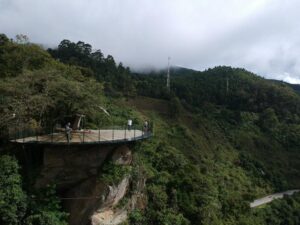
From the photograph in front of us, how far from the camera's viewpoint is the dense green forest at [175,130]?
2016 centimetres

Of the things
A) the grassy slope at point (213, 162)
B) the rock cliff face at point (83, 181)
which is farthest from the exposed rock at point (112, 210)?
the grassy slope at point (213, 162)

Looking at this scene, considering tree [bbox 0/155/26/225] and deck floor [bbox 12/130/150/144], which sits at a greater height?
deck floor [bbox 12/130/150/144]

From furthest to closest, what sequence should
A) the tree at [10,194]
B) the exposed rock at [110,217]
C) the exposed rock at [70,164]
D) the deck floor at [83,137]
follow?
the exposed rock at [110,217] < the exposed rock at [70,164] < the deck floor at [83,137] < the tree at [10,194]

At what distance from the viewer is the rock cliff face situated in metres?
19.4

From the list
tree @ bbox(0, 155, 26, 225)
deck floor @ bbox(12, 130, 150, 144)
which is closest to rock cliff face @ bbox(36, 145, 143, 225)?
deck floor @ bbox(12, 130, 150, 144)

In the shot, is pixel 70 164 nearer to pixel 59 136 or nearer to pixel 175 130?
pixel 59 136

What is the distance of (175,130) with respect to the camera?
56.4m


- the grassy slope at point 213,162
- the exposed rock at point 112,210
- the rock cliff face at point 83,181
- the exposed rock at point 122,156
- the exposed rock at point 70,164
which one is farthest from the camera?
the grassy slope at point 213,162

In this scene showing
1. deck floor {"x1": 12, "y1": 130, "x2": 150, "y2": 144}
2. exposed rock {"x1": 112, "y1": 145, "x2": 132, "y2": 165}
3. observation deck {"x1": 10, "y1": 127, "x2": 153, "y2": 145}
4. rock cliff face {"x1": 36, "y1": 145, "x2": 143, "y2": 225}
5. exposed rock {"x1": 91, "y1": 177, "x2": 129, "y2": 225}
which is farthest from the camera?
exposed rock {"x1": 112, "y1": 145, "x2": 132, "y2": 165}

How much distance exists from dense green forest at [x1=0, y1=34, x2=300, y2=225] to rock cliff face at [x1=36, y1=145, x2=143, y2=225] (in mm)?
827

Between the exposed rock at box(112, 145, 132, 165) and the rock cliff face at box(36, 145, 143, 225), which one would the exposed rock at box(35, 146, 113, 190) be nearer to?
the rock cliff face at box(36, 145, 143, 225)

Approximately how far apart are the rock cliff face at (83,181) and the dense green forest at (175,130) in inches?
32.6

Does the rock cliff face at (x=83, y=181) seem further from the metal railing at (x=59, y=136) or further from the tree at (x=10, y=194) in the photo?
the tree at (x=10, y=194)

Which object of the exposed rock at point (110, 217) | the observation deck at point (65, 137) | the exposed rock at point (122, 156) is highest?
the observation deck at point (65, 137)
